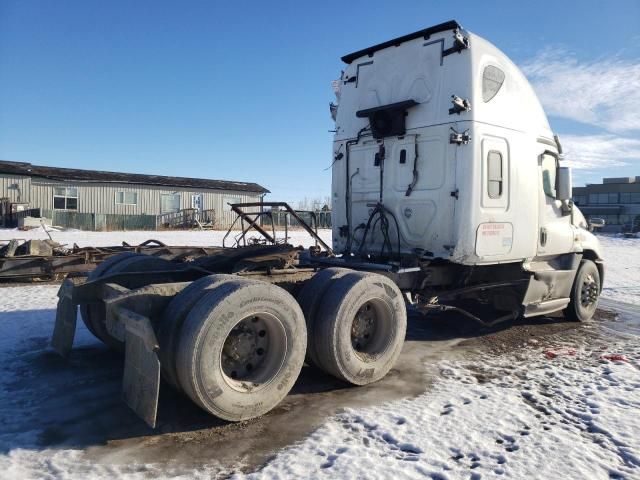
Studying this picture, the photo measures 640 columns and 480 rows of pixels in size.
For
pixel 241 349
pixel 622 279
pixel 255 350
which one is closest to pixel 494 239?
pixel 255 350

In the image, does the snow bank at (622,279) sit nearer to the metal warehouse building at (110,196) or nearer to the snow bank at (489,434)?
the snow bank at (489,434)

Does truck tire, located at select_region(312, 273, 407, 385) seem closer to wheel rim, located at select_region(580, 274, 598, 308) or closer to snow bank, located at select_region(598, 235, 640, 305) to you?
wheel rim, located at select_region(580, 274, 598, 308)

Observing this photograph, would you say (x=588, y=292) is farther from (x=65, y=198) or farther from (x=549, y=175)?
(x=65, y=198)

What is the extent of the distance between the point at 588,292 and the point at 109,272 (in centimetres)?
→ 722

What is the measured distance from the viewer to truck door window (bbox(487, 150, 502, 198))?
233 inches

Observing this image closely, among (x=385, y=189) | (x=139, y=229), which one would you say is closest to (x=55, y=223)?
(x=139, y=229)

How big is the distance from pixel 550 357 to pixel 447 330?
5.40 ft

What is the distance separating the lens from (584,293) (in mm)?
7871

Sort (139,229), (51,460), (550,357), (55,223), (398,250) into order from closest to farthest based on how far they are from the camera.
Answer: (51,460), (550,357), (398,250), (55,223), (139,229)

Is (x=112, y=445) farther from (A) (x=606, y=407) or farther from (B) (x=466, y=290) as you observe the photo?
(B) (x=466, y=290)

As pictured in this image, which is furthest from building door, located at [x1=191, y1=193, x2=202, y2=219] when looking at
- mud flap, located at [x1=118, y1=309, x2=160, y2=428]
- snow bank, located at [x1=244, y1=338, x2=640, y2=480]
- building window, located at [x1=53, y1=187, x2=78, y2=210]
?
mud flap, located at [x1=118, y1=309, x2=160, y2=428]

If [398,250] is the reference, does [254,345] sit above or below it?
below

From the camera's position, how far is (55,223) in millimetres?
28406

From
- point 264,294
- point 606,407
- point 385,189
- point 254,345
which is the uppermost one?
point 385,189
